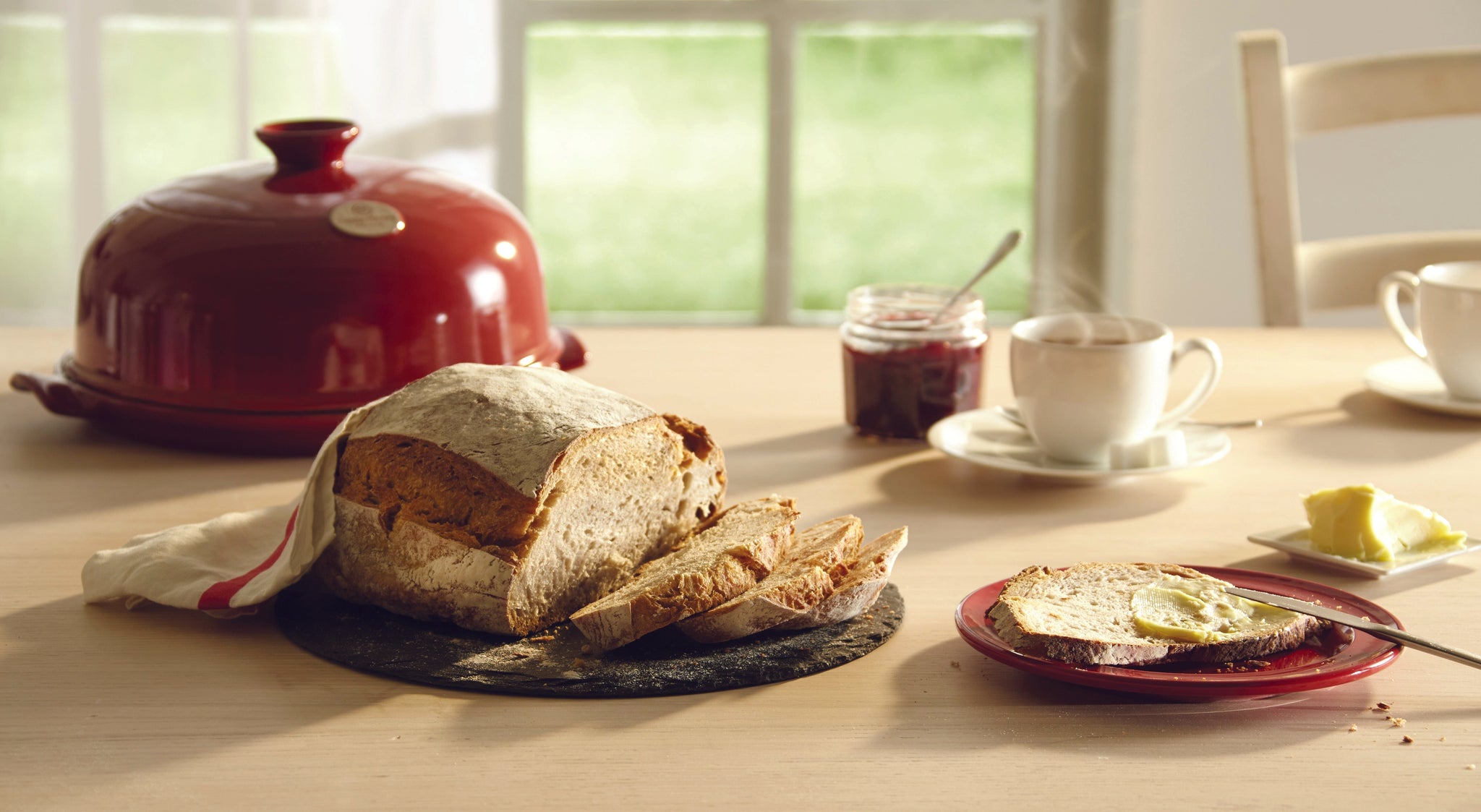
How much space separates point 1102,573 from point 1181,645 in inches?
5.0

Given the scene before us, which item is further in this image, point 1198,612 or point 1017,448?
point 1017,448

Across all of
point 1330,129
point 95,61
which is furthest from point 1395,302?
point 95,61

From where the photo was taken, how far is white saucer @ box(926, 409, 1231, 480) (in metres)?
1.17

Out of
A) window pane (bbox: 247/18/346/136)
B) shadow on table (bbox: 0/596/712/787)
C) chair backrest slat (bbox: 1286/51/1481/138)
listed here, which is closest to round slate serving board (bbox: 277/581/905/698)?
shadow on table (bbox: 0/596/712/787)

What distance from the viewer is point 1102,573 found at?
88 centimetres

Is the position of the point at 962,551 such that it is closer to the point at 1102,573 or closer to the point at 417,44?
the point at 1102,573

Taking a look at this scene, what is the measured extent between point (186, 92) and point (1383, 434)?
3.13m

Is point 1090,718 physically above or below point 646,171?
below

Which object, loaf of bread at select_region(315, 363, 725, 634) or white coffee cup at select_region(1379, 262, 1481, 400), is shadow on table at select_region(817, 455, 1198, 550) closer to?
loaf of bread at select_region(315, 363, 725, 634)

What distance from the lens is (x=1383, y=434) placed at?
137 centimetres

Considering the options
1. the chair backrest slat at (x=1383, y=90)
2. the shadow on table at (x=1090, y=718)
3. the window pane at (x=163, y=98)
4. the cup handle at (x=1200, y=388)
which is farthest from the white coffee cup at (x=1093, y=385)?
the window pane at (x=163, y=98)

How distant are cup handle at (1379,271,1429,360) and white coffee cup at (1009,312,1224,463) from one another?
377 millimetres

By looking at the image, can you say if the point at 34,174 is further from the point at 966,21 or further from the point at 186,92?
the point at 966,21

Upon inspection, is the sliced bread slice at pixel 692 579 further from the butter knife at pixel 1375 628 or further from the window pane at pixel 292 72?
the window pane at pixel 292 72
